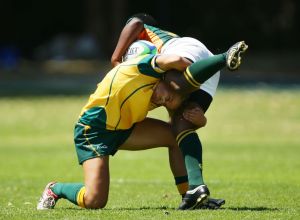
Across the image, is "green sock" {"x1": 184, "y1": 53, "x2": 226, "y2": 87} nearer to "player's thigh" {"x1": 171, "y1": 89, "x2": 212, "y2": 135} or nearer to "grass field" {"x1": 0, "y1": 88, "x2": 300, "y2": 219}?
"player's thigh" {"x1": 171, "y1": 89, "x2": 212, "y2": 135}

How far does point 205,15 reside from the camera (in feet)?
128

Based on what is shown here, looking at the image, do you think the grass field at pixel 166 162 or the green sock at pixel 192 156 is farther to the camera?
the grass field at pixel 166 162

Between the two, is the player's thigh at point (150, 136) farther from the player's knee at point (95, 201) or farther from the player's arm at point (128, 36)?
the player's arm at point (128, 36)

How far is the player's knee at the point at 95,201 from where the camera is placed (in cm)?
877

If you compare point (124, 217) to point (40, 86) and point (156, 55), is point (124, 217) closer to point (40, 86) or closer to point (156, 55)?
point (156, 55)

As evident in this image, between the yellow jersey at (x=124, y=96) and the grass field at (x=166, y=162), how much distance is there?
2.86 ft

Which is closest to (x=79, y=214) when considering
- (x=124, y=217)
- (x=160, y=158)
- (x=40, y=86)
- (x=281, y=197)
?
(x=124, y=217)

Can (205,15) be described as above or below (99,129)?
below

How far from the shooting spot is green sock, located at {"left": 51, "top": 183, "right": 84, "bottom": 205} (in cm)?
894

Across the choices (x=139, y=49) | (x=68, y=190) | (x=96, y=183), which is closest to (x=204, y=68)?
(x=139, y=49)

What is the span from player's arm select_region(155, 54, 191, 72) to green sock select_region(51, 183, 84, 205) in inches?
59.0

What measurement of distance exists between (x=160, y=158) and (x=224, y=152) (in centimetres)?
132

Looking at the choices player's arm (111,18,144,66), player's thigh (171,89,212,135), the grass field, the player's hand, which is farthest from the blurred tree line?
the player's hand

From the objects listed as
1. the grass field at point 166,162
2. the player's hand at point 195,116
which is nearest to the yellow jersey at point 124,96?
the player's hand at point 195,116
